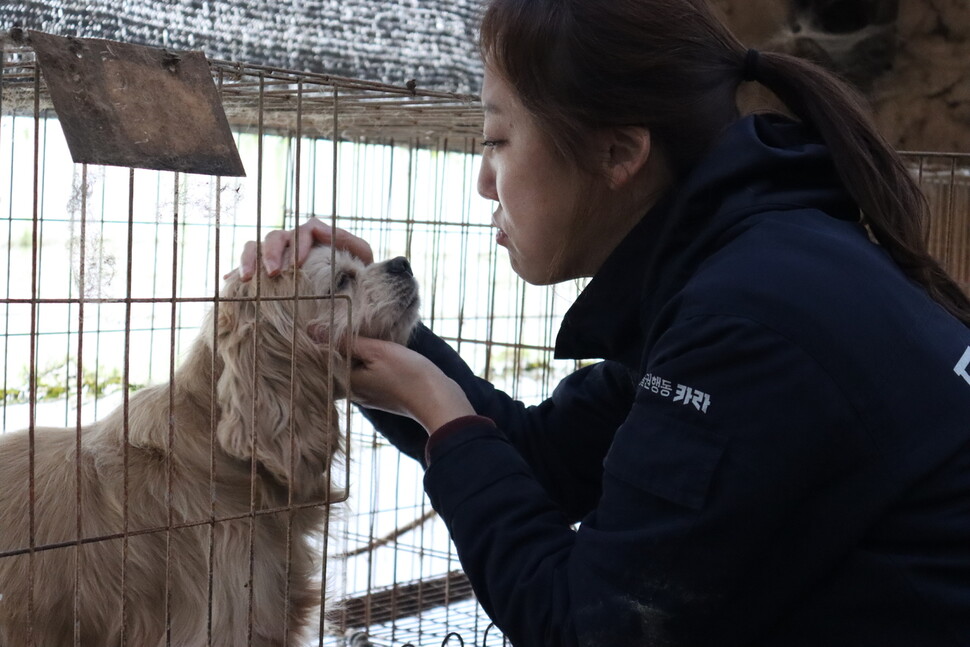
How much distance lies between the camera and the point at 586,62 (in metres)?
1.24

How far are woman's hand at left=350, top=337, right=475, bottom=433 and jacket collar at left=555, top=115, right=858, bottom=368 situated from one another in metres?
0.24

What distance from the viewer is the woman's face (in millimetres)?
1354

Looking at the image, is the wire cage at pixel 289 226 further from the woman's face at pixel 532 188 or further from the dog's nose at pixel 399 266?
the woman's face at pixel 532 188

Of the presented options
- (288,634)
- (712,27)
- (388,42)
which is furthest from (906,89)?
(288,634)

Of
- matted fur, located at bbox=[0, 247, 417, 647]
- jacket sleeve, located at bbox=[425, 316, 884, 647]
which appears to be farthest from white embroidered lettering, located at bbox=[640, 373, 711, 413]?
matted fur, located at bbox=[0, 247, 417, 647]

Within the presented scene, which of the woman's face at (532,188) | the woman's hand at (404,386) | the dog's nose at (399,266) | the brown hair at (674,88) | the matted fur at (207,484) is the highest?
the brown hair at (674,88)

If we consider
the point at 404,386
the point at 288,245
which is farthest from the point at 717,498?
the point at 288,245

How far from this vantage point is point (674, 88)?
1272 mm

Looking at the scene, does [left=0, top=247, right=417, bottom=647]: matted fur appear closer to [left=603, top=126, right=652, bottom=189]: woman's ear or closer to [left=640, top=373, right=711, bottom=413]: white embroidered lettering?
[left=603, top=126, right=652, bottom=189]: woman's ear

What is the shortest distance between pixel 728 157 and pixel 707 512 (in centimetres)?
46

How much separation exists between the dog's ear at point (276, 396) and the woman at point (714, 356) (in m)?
0.50

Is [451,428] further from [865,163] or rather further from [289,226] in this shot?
→ [289,226]

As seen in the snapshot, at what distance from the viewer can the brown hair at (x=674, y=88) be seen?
123 cm

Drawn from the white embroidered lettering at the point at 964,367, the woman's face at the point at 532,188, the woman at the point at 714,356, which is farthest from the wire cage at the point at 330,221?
the white embroidered lettering at the point at 964,367
